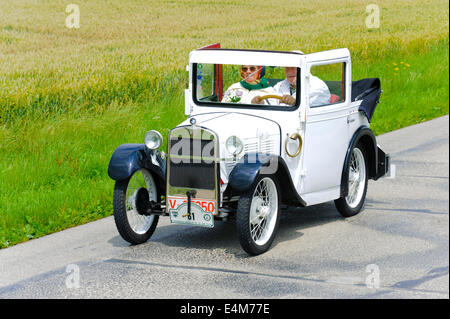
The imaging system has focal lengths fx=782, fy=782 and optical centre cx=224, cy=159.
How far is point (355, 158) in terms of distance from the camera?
868 cm

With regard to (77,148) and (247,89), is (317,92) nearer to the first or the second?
(247,89)

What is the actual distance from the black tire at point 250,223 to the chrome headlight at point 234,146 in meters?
0.31

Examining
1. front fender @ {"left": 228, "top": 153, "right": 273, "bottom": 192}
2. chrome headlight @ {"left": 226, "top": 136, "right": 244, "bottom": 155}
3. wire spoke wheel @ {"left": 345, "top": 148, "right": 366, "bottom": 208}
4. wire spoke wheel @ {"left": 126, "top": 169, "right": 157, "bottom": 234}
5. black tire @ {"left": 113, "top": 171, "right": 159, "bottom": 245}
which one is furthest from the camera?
wire spoke wheel @ {"left": 345, "top": 148, "right": 366, "bottom": 208}

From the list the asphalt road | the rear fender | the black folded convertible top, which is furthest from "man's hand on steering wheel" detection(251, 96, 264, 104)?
the asphalt road

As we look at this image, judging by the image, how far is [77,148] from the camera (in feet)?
34.9

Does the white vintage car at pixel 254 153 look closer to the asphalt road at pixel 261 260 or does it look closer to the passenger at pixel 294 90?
the passenger at pixel 294 90

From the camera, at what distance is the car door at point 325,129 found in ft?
25.6

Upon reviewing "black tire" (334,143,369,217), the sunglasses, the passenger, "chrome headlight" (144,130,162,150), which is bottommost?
"black tire" (334,143,369,217)

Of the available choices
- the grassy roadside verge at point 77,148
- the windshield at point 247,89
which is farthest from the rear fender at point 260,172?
the grassy roadside verge at point 77,148

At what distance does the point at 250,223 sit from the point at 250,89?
1763 millimetres

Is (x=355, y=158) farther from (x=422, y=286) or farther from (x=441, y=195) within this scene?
(x=422, y=286)

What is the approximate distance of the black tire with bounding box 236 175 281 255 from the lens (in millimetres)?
6832

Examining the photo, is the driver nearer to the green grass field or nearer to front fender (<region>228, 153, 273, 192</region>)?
front fender (<region>228, 153, 273, 192</region>)

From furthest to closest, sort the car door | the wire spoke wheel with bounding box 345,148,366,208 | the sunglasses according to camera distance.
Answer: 1. the wire spoke wheel with bounding box 345,148,366,208
2. the sunglasses
3. the car door
